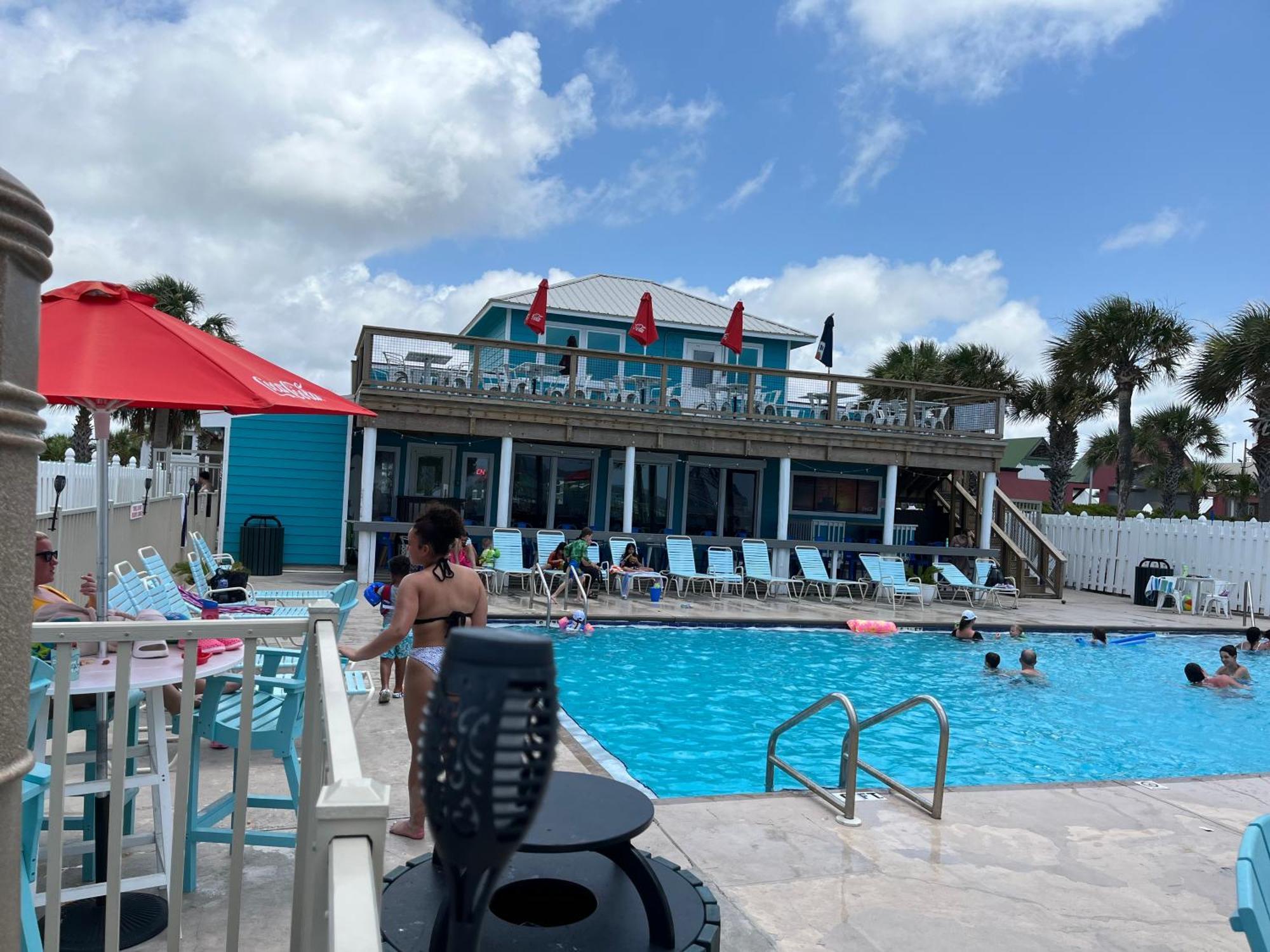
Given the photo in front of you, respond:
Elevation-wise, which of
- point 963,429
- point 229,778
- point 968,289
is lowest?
point 229,778

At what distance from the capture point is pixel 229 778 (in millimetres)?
5117

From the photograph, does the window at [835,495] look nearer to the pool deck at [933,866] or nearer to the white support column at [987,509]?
the white support column at [987,509]

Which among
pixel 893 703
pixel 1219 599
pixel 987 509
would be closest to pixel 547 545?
pixel 893 703

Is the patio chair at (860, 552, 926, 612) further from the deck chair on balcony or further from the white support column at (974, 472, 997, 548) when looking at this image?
the deck chair on balcony

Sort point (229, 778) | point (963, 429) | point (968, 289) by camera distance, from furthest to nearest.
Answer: point (968, 289), point (963, 429), point (229, 778)

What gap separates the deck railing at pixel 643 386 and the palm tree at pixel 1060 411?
8550 mm

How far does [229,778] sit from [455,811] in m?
5.02

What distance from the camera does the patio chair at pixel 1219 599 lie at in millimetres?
17359

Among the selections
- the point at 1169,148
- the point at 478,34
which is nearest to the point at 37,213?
the point at 478,34

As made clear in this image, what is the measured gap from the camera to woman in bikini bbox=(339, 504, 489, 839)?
4.18 m

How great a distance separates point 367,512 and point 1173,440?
33.2 meters

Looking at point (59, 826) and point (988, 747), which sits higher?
point (59, 826)

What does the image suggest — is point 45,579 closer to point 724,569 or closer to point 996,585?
point 724,569

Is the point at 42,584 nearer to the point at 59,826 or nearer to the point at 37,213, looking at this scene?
the point at 59,826
